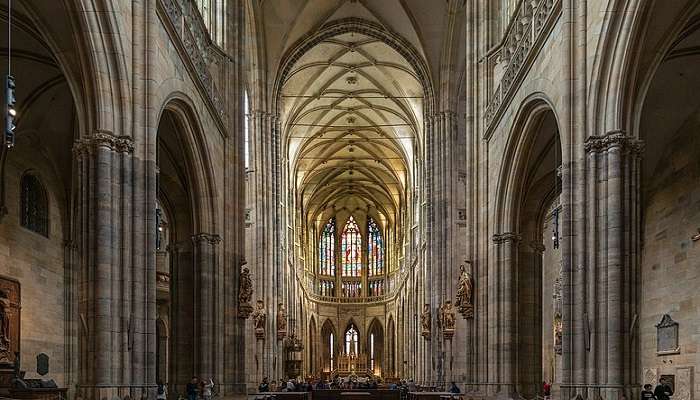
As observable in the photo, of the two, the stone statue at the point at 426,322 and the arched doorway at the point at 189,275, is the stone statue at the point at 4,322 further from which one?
the stone statue at the point at 426,322

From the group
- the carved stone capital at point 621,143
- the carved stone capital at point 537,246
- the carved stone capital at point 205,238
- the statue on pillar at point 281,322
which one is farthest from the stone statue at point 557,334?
the statue on pillar at point 281,322

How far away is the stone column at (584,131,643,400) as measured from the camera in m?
14.1

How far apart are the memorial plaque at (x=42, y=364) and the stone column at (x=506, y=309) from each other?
1211 centimetres

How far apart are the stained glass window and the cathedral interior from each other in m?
0.07

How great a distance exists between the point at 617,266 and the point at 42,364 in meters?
15.3

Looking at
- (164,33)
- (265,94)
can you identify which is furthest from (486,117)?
(265,94)

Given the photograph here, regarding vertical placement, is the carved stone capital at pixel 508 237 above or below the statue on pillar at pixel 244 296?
above

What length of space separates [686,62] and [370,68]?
29.2m

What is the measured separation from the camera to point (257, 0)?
36750mm

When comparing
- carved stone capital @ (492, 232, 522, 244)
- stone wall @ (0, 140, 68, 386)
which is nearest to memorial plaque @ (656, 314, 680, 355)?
carved stone capital @ (492, 232, 522, 244)

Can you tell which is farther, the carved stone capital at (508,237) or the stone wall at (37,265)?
the carved stone capital at (508,237)

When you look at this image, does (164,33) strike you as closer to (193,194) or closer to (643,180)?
(193,194)

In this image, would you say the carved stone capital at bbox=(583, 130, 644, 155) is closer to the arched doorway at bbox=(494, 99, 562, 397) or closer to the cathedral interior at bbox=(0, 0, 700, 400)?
the cathedral interior at bbox=(0, 0, 700, 400)

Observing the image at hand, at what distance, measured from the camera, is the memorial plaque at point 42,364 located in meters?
22.3
